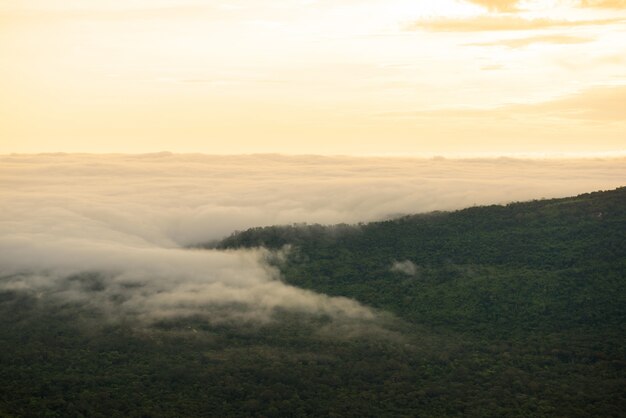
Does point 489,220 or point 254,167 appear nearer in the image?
point 489,220

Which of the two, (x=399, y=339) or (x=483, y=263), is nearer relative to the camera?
(x=399, y=339)

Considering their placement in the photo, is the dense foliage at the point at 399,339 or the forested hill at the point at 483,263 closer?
the dense foliage at the point at 399,339

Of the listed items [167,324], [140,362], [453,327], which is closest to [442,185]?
[453,327]

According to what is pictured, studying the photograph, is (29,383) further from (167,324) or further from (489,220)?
(489,220)

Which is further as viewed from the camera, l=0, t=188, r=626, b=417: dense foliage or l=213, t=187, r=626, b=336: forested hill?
l=213, t=187, r=626, b=336: forested hill
